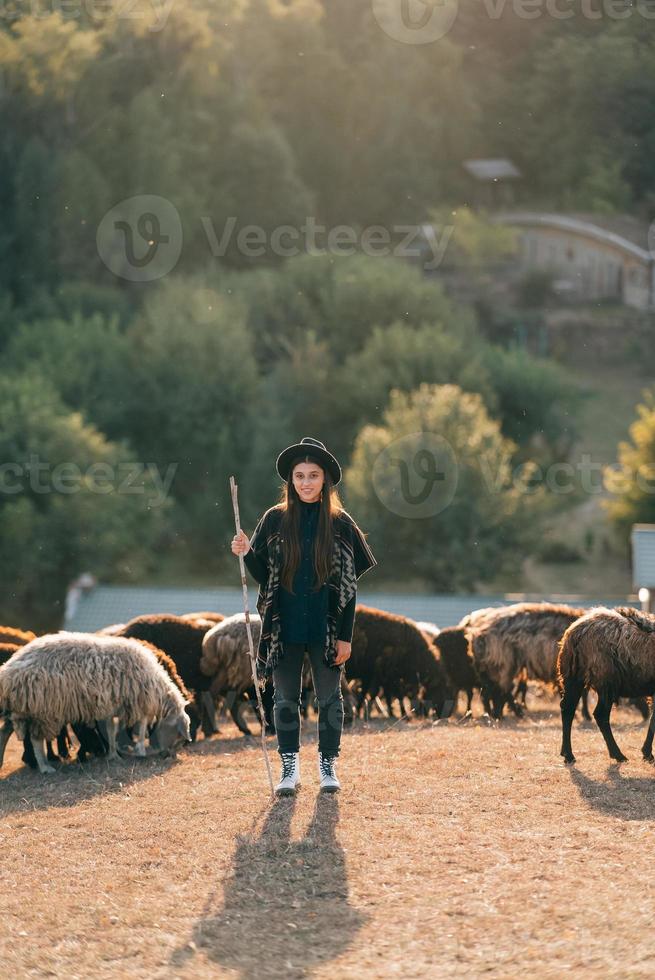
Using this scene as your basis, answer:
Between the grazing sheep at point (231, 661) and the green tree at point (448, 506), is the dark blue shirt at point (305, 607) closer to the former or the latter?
the grazing sheep at point (231, 661)

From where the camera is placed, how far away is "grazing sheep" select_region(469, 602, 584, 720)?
14.7 meters

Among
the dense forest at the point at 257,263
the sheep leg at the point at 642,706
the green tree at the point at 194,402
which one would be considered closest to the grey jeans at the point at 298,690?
the sheep leg at the point at 642,706

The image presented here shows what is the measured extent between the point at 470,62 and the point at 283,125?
52.8 ft

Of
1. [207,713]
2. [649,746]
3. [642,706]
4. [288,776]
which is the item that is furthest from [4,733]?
[642,706]

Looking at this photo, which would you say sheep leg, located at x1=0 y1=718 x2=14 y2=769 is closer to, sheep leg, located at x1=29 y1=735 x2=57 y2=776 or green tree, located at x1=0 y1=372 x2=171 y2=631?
sheep leg, located at x1=29 y1=735 x2=57 y2=776

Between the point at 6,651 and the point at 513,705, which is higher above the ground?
the point at 6,651

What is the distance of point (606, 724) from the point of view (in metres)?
10.8

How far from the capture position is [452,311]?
75438mm

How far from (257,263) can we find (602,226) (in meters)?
24.8

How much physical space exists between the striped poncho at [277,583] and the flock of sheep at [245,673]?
110 cm

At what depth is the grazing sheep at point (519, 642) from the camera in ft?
48.4

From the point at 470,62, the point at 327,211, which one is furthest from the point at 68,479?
the point at 470,62

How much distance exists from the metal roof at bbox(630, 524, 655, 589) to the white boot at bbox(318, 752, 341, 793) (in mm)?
23663

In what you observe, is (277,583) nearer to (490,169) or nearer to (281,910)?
(281,910)
